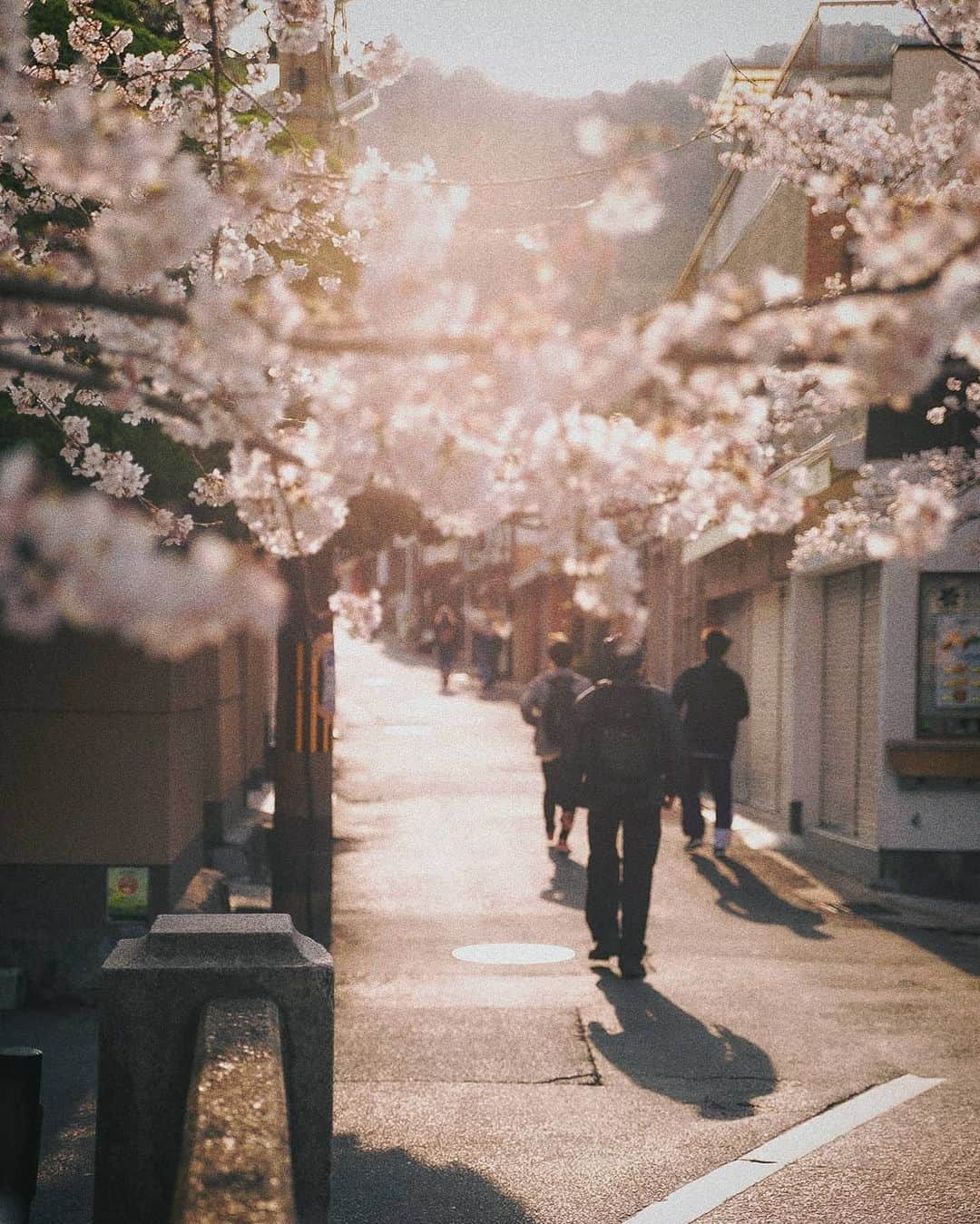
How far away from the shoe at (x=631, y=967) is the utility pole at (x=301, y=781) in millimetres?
2151

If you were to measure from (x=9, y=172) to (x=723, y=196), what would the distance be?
18525 millimetres

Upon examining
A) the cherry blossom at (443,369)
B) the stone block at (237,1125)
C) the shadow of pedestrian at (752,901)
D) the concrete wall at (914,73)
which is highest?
the concrete wall at (914,73)

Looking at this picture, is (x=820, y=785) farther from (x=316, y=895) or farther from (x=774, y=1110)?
(x=774, y=1110)

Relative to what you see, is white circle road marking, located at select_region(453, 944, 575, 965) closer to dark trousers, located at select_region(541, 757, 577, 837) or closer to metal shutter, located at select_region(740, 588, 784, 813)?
dark trousers, located at select_region(541, 757, 577, 837)

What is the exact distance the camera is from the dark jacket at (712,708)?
16.0 m

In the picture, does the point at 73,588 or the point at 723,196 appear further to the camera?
the point at 723,196

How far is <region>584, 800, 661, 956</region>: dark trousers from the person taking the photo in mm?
9953

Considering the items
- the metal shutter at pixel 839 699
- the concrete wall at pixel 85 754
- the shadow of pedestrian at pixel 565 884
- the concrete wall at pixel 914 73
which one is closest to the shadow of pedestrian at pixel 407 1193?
the concrete wall at pixel 85 754

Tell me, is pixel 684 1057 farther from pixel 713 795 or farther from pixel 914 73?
pixel 914 73

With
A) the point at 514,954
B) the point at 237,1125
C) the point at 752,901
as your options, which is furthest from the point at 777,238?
the point at 237,1125

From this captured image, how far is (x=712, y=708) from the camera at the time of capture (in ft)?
52.5

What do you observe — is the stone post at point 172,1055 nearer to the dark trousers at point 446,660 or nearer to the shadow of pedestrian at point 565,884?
the shadow of pedestrian at point 565,884

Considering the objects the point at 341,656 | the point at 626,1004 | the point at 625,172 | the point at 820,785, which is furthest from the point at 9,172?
the point at 341,656

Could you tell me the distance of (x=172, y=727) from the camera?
9570 mm
